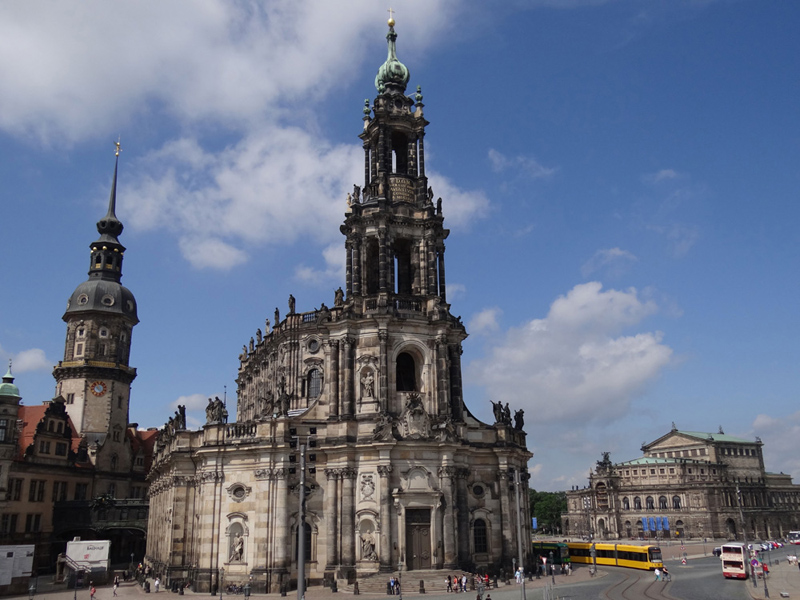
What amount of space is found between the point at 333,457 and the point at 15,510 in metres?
38.8

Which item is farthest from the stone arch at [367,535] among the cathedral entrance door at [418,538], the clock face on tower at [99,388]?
the clock face on tower at [99,388]

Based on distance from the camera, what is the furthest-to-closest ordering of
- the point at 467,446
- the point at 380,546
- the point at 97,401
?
the point at 97,401, the point at 467,446, the point at 380,546

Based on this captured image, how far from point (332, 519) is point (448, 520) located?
797 centimetres

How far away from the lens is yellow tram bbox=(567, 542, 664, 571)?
61812 mm

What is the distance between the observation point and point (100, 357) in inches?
3334

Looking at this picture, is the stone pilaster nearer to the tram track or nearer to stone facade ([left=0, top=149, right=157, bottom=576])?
the tram track

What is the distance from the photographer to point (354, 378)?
2055 inches

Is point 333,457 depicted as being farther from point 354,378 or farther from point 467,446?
point 467,446

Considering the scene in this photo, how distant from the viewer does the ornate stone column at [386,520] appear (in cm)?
4672

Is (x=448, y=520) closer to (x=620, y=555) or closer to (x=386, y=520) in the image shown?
(x=386, y=520)

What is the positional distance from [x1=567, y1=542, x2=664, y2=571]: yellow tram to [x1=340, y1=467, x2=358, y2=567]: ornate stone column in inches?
983

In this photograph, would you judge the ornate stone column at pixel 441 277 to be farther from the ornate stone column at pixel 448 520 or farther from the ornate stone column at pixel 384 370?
the ornate stone column at pixel 448 520

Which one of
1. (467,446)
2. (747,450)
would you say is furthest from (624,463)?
(467,446)

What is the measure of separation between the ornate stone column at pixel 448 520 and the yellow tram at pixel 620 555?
19642 millimetres
